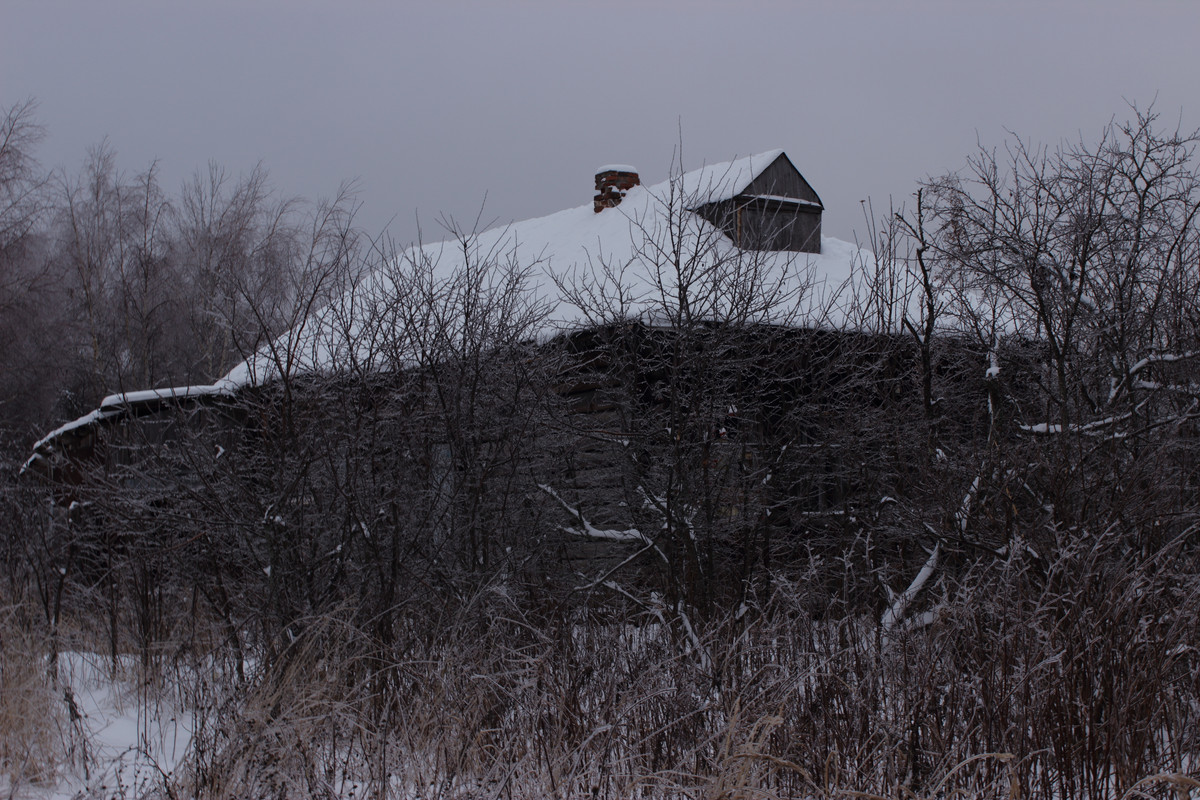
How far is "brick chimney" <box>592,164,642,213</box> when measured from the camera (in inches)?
471

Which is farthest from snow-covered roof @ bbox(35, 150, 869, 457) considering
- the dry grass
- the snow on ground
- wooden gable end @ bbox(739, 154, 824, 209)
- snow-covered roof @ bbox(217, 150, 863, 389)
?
the snow on ground

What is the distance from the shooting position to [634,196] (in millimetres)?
11922

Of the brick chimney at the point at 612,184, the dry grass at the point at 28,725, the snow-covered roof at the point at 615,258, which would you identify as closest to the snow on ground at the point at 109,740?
the dry grass at the point at 28,725

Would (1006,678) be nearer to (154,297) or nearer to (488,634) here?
(488,634)

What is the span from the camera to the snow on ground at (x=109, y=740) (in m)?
3.75

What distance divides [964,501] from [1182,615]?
8.46 feet

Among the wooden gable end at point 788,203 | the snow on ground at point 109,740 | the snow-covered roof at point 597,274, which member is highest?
the wooden gable end at point 788,203

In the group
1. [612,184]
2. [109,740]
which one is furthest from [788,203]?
[109,740]

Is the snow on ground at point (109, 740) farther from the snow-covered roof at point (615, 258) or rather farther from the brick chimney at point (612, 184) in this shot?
the brick chimney at point (612, 184)

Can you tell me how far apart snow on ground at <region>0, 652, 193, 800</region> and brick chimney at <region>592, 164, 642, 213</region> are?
26.2 feet

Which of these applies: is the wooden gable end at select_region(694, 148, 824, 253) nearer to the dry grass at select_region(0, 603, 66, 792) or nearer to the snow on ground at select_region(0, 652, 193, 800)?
the snow on ground at select_region(0, 652, 193, 800)

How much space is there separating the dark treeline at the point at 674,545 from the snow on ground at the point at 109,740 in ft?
0.39

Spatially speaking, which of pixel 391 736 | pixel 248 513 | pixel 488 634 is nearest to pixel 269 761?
pixel 391 736

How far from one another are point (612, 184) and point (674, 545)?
21.8 feet
